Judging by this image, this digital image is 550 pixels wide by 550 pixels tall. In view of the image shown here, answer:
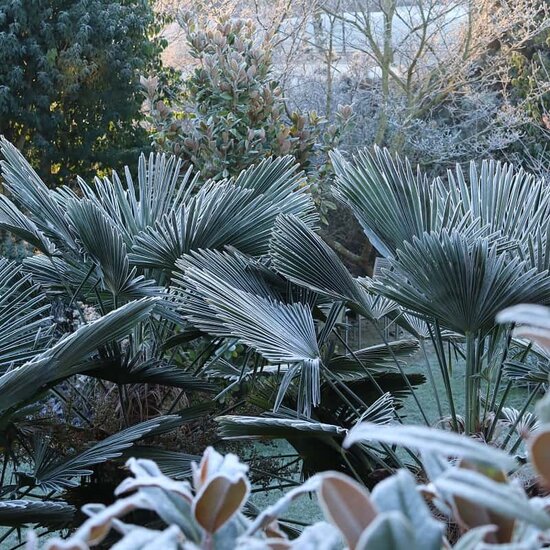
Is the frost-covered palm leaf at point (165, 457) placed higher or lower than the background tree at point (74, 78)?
lower

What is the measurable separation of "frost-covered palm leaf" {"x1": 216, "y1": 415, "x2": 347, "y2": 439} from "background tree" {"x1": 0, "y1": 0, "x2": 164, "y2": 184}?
5.75 meters

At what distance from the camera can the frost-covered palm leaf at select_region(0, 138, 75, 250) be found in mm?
2840

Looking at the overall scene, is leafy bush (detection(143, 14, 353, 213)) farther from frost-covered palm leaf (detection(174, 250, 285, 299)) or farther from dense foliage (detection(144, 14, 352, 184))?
frost-covered palm leaf (detection(174, 250, 285, 299))

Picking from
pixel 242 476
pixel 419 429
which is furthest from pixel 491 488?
pixel 242 476

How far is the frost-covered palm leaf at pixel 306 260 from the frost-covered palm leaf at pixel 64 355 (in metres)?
0.54

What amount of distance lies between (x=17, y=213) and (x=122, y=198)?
525mm

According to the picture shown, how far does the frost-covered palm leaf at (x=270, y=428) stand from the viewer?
2.15m

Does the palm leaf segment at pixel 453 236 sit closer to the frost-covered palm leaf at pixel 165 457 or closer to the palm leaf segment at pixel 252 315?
the palm leaf segment at pixel 252 315

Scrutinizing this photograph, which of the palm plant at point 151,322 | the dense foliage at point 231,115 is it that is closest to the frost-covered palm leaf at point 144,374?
the palm plant at point 151,322

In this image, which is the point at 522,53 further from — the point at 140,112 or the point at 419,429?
the point at 419,429

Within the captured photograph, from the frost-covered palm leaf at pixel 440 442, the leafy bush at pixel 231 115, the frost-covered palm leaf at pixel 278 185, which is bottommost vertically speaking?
the frost-covered palm leaf at pixel 440 442

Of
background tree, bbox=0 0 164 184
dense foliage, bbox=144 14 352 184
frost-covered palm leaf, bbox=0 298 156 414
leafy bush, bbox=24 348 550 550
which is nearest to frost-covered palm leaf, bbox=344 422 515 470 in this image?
leafy bush, bbox=24 348 550 550

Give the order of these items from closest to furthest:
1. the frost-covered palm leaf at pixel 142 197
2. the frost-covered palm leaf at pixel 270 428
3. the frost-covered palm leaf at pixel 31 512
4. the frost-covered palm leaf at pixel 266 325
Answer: the frost-covered palm leaf at pixel 31 512
the frost-covered palm leaf at pixel 270 428
the frost-covered palm leaf at pixel 266 325
the frost-covered palm leaf at pixel 142 197

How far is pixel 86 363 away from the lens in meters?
2.48
